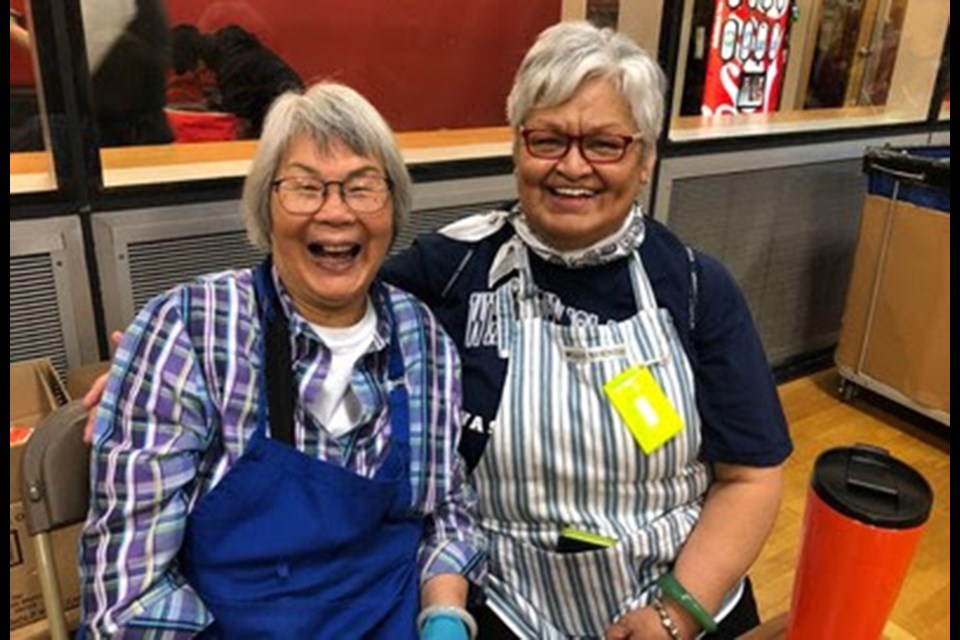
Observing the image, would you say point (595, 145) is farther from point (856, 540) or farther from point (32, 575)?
point (32, 575)

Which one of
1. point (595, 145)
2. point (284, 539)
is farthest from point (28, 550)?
point (595, 145)

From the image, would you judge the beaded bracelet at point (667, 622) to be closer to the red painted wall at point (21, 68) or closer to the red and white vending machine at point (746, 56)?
the red painted wall at point (21, 68)

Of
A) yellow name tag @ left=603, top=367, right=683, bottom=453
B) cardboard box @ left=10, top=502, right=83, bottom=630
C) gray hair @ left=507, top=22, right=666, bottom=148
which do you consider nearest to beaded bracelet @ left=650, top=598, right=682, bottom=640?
yellow name tag @ left=603, top=367, right=683, bottom=453

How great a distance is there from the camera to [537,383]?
137 cm

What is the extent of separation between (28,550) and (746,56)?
3288 mm

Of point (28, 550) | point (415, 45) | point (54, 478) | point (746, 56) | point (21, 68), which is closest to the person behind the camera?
point (54, 478)

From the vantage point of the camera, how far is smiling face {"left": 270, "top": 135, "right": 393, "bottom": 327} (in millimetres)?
1197

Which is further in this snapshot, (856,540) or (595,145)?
(595,145)

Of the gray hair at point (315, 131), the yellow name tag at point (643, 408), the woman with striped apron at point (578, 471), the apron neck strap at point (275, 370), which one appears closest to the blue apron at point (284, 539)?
the apron neck strap at point (275, 370)

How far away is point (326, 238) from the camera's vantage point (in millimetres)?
1201

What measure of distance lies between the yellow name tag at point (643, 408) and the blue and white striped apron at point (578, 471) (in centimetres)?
1

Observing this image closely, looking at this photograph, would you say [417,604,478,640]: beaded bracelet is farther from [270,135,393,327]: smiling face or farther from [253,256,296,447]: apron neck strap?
[270,135,393,327]: smiling face

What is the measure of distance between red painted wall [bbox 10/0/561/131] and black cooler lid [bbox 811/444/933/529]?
10.5 ft

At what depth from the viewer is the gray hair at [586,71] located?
4.31 ft
